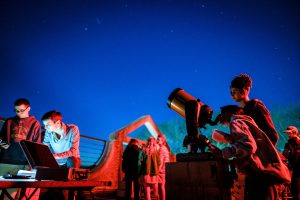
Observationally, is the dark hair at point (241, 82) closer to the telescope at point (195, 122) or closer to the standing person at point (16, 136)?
the telescope at point (195, 122)

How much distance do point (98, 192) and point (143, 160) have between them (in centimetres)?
232

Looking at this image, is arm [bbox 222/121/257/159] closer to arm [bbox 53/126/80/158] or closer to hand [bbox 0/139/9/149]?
arm [bbox 53/126/80/158]

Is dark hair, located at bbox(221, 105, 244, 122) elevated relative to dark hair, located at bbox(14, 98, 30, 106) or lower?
lower

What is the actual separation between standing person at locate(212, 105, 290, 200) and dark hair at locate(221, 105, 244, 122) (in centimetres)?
31

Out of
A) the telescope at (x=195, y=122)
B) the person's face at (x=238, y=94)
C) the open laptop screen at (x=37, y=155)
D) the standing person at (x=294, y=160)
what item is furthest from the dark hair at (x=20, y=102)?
the standing person at (x=294, y=160)

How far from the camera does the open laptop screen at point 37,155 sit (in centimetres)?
230

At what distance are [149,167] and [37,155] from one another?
463 centimetres

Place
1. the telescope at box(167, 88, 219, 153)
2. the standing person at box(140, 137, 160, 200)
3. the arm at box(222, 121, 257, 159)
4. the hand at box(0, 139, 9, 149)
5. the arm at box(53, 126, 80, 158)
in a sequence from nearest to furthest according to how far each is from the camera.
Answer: the arm at box(222, 121, 257, 159)
the telescope at box(167, 88, 219, 153)
the arm at box(53, 126, 80, 158)
the hand at box(0, 139, 9, 149)
the standing person at box(140, 137, 160, 200)

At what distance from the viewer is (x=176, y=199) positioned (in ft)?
7.42

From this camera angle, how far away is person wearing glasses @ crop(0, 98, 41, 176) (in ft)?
12.0

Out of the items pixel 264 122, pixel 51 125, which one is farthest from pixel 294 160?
A: pixel 51 125

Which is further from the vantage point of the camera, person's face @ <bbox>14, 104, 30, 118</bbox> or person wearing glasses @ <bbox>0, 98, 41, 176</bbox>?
person's face @ <bbox>14, 104, 30, 118</bbox>

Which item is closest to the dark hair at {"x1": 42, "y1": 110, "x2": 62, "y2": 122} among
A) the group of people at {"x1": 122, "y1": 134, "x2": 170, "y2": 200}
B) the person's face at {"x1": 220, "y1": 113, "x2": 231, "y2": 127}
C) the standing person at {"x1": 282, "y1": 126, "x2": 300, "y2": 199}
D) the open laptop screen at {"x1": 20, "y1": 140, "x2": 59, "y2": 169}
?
the open laptop screen at {"x1": 20, "y1": 140, "x2": 59, "y2": 169}

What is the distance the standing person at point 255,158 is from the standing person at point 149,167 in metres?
4.75
